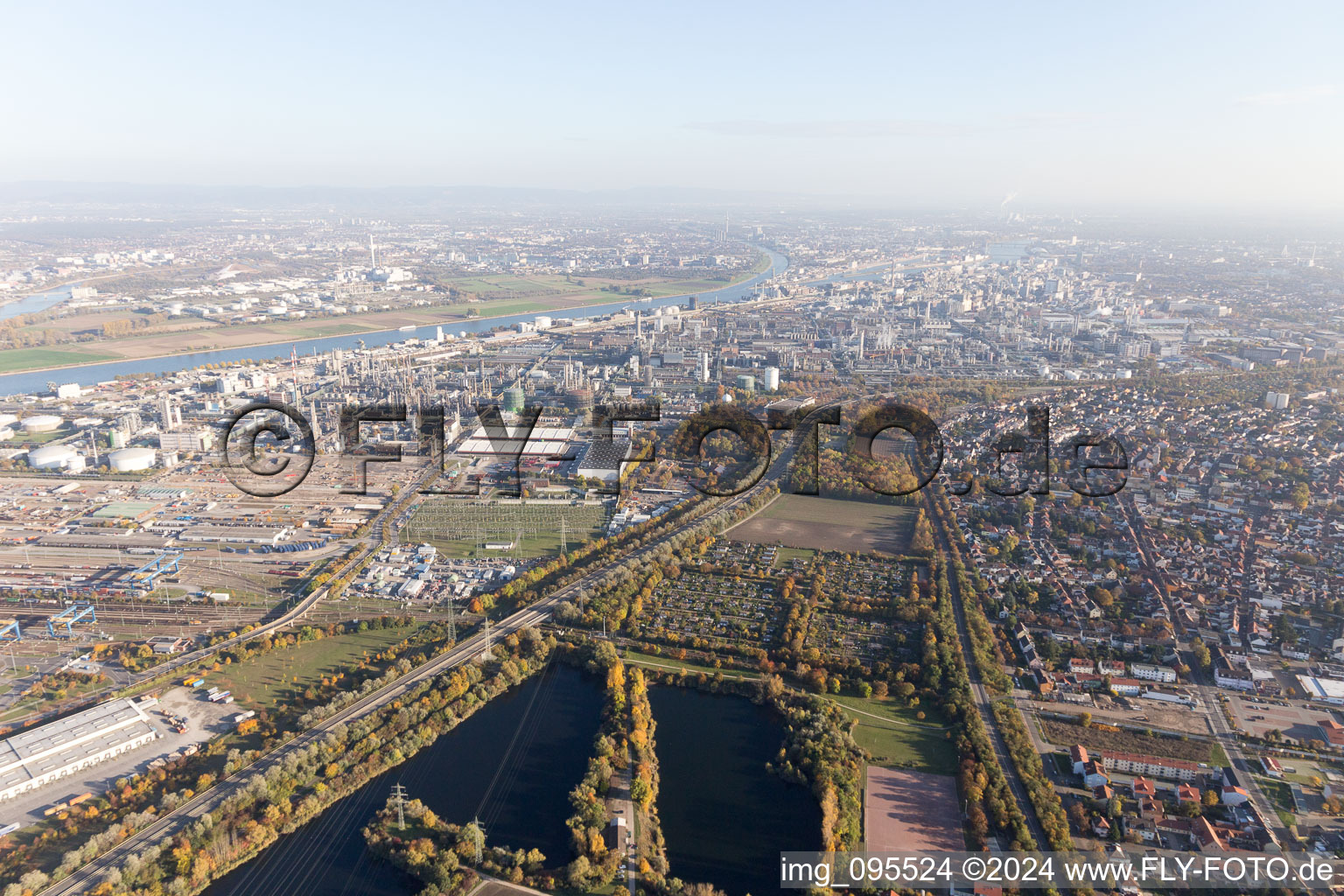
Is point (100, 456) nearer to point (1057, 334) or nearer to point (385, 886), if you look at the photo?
point (385, 886)

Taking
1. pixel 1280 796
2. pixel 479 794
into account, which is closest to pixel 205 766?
pixel 479 794

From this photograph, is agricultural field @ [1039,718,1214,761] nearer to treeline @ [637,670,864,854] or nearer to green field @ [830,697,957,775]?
green field @ [830,697,957,775]

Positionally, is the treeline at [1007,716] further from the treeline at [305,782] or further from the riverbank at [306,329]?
the riverbank at [306,329]

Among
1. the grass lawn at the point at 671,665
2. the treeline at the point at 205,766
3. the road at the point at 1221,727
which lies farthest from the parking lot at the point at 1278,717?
the treeline at the point at 205,766

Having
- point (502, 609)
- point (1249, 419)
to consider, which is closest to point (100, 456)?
point (502, 609)

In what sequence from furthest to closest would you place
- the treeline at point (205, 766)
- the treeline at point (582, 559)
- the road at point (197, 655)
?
the treeline at point (582, 559), the road at point (197, 655), the treeline at point (205, 766)

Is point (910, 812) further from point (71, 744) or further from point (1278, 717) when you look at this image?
point (71, 744)
